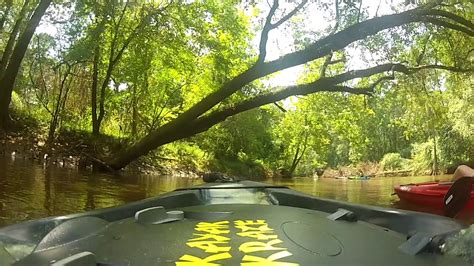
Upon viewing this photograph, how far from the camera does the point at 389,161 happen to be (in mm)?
41969

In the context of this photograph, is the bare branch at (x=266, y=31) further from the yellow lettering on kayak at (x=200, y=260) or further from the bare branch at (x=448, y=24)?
the yellow lettering on kayak at (x=200, y=260)

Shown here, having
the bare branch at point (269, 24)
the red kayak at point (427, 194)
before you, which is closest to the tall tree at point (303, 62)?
the bare branch at point (269, 24)

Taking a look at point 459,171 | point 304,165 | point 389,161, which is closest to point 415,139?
point 389,161

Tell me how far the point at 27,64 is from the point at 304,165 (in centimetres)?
2484

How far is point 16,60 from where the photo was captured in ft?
42.2

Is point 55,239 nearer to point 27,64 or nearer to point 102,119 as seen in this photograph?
point 102,119

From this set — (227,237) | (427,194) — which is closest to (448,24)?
(427,194)

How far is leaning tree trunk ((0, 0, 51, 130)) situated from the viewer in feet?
39.4

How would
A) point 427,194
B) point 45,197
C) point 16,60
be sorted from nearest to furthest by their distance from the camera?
point 45,197, point 427,194, point 16,60

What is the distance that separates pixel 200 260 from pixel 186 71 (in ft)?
48.2

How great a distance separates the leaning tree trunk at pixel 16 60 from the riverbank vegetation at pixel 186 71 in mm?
35

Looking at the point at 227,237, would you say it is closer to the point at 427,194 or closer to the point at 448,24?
the point at 427,194

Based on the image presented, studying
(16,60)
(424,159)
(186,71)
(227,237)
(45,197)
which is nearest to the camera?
(227,237)

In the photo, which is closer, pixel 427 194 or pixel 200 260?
pixel 200 260
